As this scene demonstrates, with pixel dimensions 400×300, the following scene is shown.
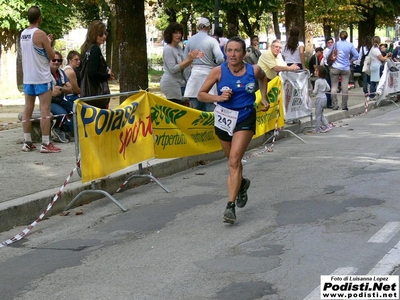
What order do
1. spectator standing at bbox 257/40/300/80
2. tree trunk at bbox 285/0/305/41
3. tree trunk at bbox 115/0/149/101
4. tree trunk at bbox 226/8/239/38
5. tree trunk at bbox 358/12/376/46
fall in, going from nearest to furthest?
tree trunk at bbox 115/0/149/101 → spectator standing at bbox 257/40/300/80 → tree trunk at bbox 285/0/305/41 → tree trunk at bbox 226/8/239/38 → tree trunk at bbox 358/12/376/46

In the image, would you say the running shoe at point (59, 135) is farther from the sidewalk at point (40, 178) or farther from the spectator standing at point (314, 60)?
the spectator standing at point (314, 60)

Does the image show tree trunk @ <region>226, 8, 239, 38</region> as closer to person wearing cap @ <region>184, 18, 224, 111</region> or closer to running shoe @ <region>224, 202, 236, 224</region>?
person wearing cap @ <region>184, 18, 224, 111</region>

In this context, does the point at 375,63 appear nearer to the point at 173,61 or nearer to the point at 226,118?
the point at 173,61

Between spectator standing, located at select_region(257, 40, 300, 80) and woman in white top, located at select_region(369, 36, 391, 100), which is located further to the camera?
woman in white top, located at select_region(369, 36, 391, 100)

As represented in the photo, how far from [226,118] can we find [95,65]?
3.80 meters

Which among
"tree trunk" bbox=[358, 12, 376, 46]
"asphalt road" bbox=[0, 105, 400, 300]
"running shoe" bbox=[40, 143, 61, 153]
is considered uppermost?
"tree trunk" bbox=[358, 12, 376, 46]

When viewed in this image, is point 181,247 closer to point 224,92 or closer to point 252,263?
point 252,263

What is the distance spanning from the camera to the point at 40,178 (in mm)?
10156

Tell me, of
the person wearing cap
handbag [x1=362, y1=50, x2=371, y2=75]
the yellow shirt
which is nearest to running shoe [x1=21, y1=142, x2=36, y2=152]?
the person wearing cap

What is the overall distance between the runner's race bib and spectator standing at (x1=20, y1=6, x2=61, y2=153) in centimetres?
399

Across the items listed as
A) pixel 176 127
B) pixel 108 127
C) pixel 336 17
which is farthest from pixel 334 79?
pixel 336 17

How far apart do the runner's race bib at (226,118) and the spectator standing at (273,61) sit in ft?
22.3

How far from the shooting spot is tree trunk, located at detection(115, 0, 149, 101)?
554 inches

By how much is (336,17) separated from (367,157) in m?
31.1
